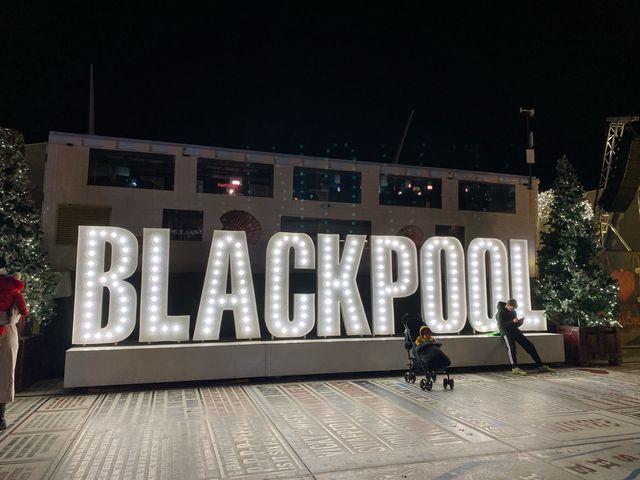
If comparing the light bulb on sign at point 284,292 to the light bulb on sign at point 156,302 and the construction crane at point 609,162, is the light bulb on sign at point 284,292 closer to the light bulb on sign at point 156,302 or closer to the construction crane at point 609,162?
the light bulb on sign at point 156,302

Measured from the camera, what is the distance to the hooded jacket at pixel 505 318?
10641 millimetres

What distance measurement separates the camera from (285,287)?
9.94m

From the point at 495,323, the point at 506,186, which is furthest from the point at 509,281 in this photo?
the point at 506,186

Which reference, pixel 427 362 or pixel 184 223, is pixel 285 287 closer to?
pixel 427 362

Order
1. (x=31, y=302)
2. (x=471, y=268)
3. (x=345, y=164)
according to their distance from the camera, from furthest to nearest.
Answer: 1. (x=345, y=164)
2. (x=471, y=268)
3. (x=31, y=302)

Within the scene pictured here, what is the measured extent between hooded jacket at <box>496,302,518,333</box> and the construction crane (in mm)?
Answer: 8244

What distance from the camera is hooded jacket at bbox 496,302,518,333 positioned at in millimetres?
10641

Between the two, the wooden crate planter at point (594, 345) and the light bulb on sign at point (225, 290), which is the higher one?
the light bulb on sign at point (225, 290)

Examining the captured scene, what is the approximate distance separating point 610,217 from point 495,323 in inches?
360

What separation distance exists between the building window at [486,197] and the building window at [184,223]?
31.4 ft

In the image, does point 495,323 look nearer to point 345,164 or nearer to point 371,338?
point 371,338

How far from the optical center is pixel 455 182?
16375mm

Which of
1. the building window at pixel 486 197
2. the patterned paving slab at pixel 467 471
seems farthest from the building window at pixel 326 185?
the patterned paving slab at pixel 467 471

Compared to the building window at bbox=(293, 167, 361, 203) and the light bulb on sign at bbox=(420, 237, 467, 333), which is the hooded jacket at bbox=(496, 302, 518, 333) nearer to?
the light bulb on sign at bbox=(420, 237, 467, 333)
